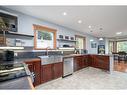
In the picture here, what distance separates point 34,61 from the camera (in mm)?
2920

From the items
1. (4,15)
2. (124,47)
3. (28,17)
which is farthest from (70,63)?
(124,47)

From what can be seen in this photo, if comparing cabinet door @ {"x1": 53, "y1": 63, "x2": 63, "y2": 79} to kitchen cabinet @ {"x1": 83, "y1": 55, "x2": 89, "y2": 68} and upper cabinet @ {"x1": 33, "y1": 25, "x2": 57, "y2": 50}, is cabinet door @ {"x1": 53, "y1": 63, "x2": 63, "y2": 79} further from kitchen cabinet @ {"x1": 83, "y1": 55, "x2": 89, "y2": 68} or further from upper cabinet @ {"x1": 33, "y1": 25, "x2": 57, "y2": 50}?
kitchen cabinet @ {"x1": 83, "y1": 55, "x2": 89, "y2": 68}

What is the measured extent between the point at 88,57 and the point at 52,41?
270 centimetres

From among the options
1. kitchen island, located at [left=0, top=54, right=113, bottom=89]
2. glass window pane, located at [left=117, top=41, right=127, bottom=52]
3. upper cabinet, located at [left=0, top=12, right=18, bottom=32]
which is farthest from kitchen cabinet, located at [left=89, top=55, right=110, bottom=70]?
glass window pane, located at [left=117, top=41, right=127, bottom=52]

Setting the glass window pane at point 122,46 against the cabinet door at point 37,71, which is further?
the glass window pane at point 122,46

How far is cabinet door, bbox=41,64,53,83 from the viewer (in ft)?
10.6

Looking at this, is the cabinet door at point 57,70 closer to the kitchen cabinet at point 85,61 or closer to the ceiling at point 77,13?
the ceiling at point 77,13

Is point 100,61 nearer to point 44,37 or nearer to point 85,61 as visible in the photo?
point 85,61

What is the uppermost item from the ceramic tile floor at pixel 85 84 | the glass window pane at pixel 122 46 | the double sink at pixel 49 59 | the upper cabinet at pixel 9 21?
the upper cabinet at pixel 9 21

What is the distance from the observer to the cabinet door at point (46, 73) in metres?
3.23

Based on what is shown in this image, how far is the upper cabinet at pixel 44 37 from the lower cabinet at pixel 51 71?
3.09 feet

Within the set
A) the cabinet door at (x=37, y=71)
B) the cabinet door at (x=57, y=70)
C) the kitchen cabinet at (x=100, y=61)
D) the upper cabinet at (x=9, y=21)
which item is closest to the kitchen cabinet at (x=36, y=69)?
the cabinet door at (x=37, y=71)
